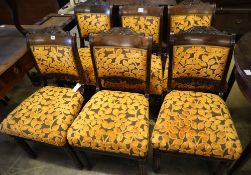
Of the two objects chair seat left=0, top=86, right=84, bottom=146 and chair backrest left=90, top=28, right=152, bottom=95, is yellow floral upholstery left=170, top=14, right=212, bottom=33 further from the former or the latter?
chair seat left=0, top=86, right=84, bottom=146

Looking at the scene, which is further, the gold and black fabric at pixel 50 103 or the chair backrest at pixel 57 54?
the chair backrest at pixel 57 54

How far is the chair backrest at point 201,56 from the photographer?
1208 millimetres

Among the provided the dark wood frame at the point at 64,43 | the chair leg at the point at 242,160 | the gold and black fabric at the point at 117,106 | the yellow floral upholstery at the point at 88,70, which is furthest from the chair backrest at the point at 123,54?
the chair leg at the point at 242,160

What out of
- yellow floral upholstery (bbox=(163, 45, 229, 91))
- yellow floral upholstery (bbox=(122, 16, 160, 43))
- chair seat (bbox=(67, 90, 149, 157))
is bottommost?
chair seat (bbox=(67, 90, 149, 157))

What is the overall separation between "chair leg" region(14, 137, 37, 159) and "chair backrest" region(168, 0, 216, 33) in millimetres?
1543

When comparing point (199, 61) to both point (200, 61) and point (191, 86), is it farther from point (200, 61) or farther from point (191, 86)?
point (191, 86)

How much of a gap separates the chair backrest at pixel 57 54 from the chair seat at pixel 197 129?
724 mm

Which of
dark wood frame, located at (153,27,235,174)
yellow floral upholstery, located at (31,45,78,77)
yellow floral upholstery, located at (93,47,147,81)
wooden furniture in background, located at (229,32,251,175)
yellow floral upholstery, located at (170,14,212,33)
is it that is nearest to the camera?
wooden furniture in background, located at (229,32,251,175)

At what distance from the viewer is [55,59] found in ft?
4.78

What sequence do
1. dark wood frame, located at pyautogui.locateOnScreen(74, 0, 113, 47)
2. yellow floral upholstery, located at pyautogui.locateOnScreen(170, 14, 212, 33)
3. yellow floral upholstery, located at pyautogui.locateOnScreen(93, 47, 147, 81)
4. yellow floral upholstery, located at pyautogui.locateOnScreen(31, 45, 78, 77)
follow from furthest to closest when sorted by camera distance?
dark wood frame, located at pyautogui.locateOnScreen(74, 0, 113, 47)
yellow floral upholstery, located at pyautogui.locateOnScreen(170, 14, 212, 33)
yellow floral upholstery, located at pyautogui.locateOnScreen(31, 45, 78, 77)
yellow floral upholstery, located at pyautogui.locateOnScreen(93, 47, 147, 81)

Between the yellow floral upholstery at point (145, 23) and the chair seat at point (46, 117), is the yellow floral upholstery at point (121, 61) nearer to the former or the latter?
the chair seat at point (46, 117)

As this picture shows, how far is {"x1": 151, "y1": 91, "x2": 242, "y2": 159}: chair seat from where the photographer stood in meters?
1.08

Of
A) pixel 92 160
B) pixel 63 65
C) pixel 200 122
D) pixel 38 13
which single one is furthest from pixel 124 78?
pixel 38 13

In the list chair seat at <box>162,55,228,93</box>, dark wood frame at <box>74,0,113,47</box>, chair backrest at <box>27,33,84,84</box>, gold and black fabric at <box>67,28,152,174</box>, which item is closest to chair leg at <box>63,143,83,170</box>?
gold and black fabric at <box>67,28,152,174</box>
